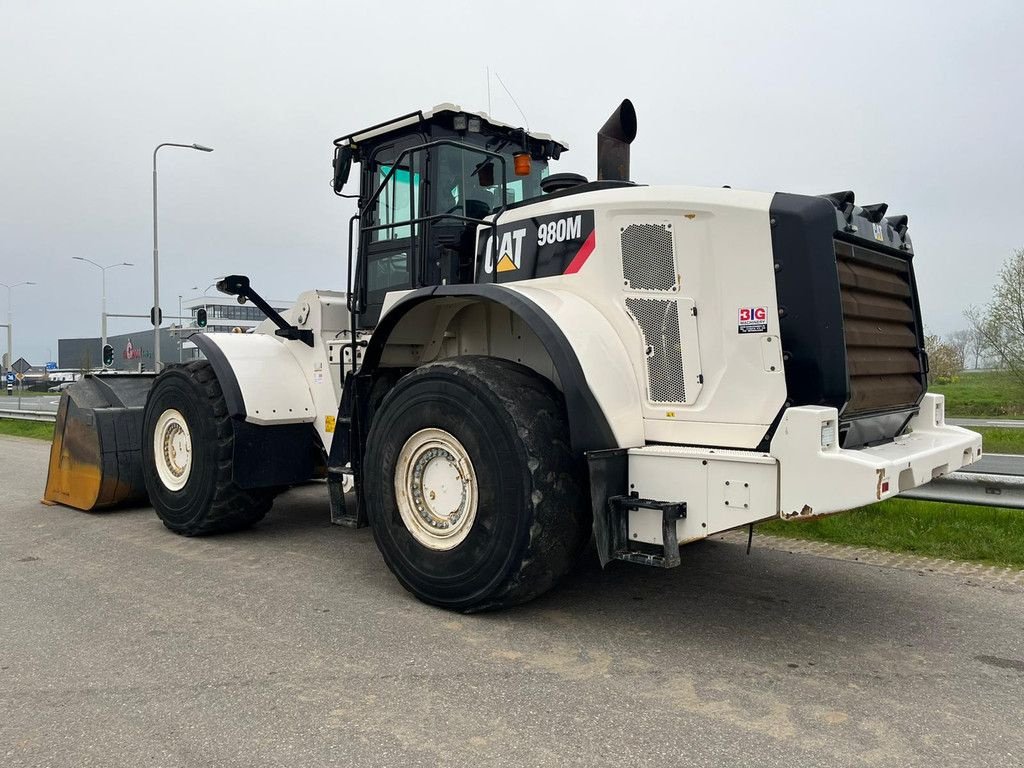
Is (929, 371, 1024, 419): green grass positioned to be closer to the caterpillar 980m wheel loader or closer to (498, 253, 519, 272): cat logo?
the caterpillar 980m wheel loader

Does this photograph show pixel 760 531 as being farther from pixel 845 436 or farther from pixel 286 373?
pixel 286 373

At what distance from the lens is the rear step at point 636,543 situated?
153 inches

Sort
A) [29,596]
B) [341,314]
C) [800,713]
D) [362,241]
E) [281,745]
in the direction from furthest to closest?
[341,314] → [362,241] → [29,596] → [800,713] → [281,745]

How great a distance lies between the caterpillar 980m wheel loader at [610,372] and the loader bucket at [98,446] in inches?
125

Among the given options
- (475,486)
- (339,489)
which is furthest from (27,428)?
(475,486)

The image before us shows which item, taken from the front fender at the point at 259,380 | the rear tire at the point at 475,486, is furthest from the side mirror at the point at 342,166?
the rear tire at the point at 475,486

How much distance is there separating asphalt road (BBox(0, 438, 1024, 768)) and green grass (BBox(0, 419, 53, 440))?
13.7 metres

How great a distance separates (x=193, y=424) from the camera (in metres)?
6.31

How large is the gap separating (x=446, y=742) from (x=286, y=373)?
3.87m

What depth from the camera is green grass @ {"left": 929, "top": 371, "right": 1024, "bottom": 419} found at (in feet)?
86.6

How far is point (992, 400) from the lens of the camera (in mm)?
29625

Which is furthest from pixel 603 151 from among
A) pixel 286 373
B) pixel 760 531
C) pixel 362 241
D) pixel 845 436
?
pixel 760 531

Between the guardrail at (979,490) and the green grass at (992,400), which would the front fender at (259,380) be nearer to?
the guardrail at (979,490)

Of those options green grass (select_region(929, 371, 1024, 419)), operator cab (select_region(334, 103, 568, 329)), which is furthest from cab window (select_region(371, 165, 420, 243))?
green grass (select_region(929, 371, 1024, 419))
